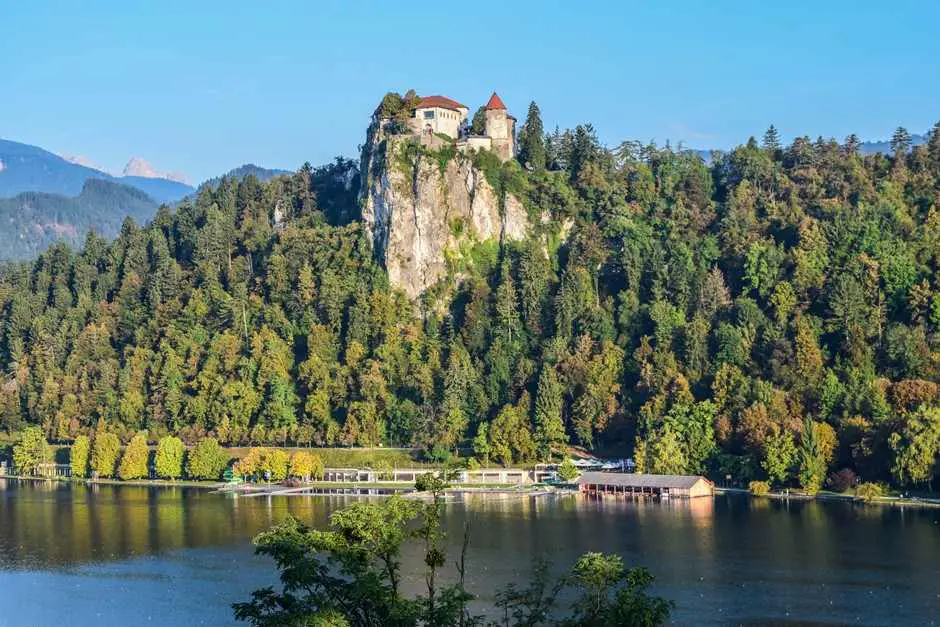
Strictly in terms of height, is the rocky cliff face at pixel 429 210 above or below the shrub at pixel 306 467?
above

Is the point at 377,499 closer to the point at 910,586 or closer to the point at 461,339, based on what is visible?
the point at 461,339

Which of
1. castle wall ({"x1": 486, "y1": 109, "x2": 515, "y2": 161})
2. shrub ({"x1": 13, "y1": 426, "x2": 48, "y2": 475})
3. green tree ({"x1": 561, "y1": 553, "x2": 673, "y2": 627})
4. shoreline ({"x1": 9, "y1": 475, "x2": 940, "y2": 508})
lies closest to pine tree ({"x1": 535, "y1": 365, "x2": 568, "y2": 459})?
shoreline ({"x1": 9, "y1": 475, "x2": 940, "y2": 508})

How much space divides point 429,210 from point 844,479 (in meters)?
49.3

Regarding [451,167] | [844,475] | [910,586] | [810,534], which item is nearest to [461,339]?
[451,167]

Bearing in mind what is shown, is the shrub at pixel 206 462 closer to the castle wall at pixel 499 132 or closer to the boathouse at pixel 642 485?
the boathouse at pixel 642 485

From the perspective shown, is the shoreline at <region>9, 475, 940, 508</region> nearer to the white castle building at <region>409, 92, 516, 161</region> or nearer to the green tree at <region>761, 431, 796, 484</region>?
the green tree at <region>761, 431, 796, 484</region>

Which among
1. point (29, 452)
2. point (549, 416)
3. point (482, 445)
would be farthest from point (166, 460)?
point (549, 416)

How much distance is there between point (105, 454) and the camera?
104 m

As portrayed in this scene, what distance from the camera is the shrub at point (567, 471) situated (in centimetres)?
9025

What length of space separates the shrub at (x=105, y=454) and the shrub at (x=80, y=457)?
0.88m

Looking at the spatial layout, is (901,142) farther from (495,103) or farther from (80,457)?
(80,457)

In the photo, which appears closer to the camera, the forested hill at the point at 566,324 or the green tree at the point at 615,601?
the green tree at the point at 615,601

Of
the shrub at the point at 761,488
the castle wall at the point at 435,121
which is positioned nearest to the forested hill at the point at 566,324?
the shrub at the point at 761,488

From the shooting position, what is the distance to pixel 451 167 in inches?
4577
